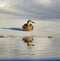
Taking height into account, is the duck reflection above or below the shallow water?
above

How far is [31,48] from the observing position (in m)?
9.12

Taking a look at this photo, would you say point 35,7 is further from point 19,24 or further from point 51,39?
point 51,39

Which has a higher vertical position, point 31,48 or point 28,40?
point 28,40

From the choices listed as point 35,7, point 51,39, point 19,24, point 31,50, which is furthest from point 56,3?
point 31,50

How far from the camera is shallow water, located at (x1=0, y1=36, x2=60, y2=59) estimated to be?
813 centimetres

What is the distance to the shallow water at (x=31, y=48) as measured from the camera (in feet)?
26.7

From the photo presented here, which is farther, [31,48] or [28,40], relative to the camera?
[28,40]

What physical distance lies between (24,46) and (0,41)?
1102 mm

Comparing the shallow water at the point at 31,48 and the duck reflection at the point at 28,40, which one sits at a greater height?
the duck reflection at the point at 28,40

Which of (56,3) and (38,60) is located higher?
(56,3)

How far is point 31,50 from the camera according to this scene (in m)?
8.85

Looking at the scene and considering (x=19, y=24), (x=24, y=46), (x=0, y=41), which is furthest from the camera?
(x=19, y=24)

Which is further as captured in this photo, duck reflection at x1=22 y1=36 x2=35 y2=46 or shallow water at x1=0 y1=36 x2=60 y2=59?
duck reflection at x1=22 y1=36 x2=35 y2=46

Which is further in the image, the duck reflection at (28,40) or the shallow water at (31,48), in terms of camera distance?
the duck reflection at (28,40)
